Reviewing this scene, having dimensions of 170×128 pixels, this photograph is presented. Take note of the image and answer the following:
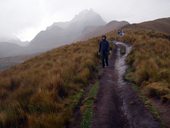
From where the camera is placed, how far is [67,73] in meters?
14.7

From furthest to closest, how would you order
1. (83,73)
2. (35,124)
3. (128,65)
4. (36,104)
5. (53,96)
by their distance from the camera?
(128,65) < (83,73) < (53,96) < (36,104) < (35,124)

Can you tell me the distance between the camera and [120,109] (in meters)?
9.41

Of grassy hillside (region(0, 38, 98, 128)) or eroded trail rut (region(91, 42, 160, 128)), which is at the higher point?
grassy hillside (region(0, 38, 98, 128))

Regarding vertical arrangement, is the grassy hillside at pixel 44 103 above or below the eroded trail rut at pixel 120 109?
above

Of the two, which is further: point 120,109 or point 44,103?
point 44,103

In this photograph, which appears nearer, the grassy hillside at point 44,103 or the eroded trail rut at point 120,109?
the eroded trail rut at point 120,109

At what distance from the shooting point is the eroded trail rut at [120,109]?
26.5 ft

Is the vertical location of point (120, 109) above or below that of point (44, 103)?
below

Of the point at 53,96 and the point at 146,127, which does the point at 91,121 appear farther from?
the point at 53,96

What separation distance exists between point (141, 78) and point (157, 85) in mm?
2006

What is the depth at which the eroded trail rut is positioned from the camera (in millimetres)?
8065

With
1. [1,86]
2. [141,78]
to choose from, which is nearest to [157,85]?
[141,78]

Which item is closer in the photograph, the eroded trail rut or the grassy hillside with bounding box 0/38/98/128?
the eroded trail rut

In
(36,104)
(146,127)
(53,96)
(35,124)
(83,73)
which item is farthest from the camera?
(83,73)
